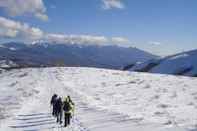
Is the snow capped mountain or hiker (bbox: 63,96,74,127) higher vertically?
the snow capped mountain

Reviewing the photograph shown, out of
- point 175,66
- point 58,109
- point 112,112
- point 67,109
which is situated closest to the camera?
point 67,109

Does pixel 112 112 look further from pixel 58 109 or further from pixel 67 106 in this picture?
pixel 67 106

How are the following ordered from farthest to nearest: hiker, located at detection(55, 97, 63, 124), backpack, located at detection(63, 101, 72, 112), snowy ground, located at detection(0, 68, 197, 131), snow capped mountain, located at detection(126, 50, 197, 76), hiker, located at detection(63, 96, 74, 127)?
1. snow capped mountain, located at detection(126, 50, 197, 76)
2. hiker, located at detection(55, 97, 63, 124)
3. backpack, located at detection(63, 101, 72, 112)
4. hiker, located at detection(63, 96, 74, 127)
5. snowy ground, located at detection(0, 68, 197, 131)

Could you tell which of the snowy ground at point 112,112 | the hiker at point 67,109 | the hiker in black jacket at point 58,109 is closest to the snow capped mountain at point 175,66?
the snowy ground at point 112,112

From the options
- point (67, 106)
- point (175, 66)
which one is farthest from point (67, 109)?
point (175, 66)

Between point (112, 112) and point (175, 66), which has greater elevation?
point (175, 66)

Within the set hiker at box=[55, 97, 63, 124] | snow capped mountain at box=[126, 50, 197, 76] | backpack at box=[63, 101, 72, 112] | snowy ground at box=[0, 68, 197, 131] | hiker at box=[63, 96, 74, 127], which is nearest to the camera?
snowy ground at box=[0, 68, 197, 131]

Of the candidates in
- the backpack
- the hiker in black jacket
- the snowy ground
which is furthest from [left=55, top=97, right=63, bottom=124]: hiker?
the backpack

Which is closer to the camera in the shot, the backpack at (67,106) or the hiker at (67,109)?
the hiker at (67,109)

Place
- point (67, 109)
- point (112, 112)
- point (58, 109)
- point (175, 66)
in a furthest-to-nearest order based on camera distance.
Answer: point (175, 66) < point (112, 112) < point (58, 109) < point (67, 109)

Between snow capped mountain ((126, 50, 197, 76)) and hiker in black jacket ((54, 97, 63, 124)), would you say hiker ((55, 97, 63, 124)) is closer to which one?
hiker in black jacket ((54, 97, 63, 124))

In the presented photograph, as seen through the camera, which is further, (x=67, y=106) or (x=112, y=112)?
(x=112, y=112)

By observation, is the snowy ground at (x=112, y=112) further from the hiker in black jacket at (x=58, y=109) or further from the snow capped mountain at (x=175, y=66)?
the snow capped mountain at (x=175, y=66)

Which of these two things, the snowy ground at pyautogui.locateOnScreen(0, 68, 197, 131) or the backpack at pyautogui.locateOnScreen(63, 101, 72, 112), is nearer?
the snowy ground at pyautogui.locateOnScreen(0, 68, 197, 131)
